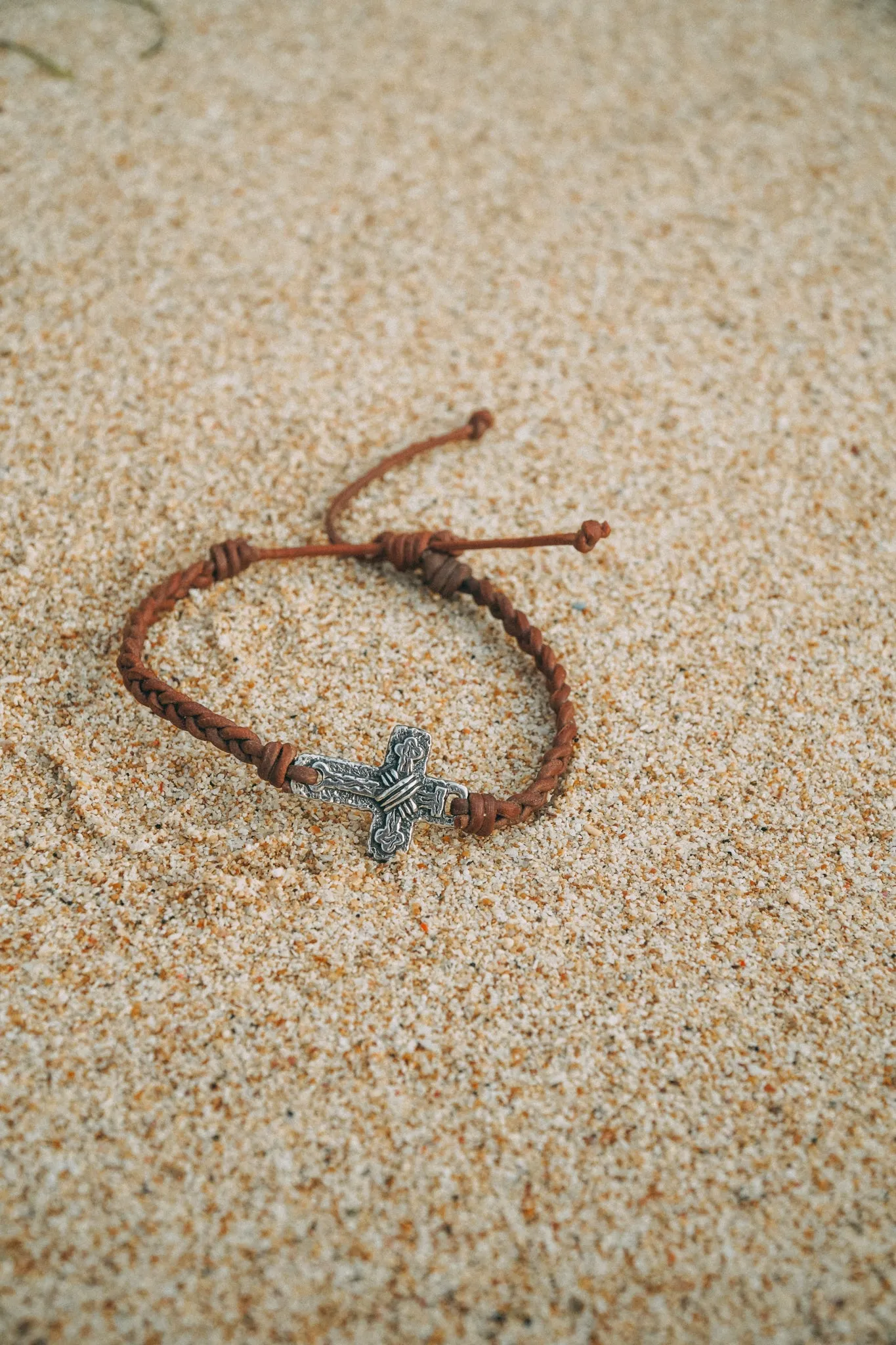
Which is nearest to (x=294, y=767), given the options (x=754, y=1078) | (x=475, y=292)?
(x=754, y=1078)

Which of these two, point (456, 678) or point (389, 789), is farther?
Result: point (456, 678)

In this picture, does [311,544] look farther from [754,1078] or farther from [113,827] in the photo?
[754,1078]

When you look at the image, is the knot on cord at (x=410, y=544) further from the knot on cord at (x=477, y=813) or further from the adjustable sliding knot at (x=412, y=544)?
the knot on cord at (x=477, y=813)

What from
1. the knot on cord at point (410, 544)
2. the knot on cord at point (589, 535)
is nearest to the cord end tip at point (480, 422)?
the knot on cord at point (410, 544)

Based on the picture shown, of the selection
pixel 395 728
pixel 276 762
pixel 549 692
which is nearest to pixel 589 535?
pixel 549 692

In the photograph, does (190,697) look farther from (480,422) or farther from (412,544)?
(480,422)

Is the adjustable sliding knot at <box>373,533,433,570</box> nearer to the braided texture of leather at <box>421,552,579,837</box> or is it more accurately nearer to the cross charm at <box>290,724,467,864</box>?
the braided texture of leather at <box>421,552,579,837</box>

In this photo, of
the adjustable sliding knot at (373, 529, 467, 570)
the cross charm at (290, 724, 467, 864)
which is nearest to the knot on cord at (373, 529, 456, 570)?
the adjustable sliding knot at (373, 529, 467, 570)
